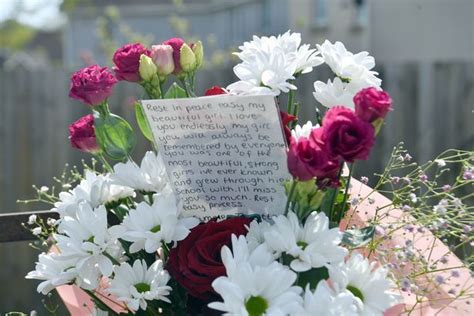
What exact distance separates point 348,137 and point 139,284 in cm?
34

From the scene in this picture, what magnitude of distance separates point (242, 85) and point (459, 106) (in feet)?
12.0

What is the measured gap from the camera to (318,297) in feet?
3.27

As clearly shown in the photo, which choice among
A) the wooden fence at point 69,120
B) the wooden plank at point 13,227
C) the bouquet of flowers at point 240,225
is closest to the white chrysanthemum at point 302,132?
Answer: the bouquet of flowers at point 240,225

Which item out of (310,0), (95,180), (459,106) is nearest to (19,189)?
(459,106)

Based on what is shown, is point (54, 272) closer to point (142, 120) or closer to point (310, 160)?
point (142, 120)

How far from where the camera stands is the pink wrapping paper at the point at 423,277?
3.95ft

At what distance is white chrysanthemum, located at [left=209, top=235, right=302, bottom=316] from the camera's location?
99 cm

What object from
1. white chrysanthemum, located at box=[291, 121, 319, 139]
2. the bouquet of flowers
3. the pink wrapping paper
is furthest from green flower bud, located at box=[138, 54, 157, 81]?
the pink wrapping paper

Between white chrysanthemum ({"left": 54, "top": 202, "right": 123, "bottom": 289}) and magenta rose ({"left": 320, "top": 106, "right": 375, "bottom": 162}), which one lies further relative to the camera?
white chrysanthemum ({"left": 54, "top": 202, "right": 123, "bottom": 289})

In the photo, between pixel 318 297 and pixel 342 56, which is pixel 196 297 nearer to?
pixel 318 297

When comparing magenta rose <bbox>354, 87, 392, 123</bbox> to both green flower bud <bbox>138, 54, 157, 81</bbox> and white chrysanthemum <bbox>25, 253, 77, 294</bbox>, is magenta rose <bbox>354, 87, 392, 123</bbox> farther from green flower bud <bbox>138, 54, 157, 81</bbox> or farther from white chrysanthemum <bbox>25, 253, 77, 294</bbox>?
white chrysanthemum <bbox>25, 253, 77, 294</bbox>

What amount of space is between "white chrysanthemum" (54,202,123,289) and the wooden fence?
3.47m

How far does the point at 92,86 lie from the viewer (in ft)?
3.99

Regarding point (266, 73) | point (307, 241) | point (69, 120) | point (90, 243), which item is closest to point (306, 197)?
point (307, 241)
